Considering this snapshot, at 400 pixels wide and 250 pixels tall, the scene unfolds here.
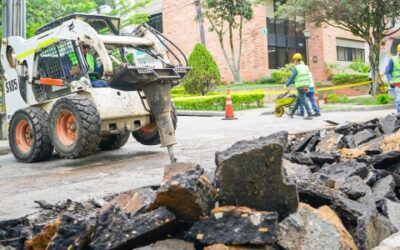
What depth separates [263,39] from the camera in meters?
32.2

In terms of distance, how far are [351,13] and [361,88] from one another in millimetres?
10368

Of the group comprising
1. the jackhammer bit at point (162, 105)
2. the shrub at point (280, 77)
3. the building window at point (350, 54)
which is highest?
the building window at point (350, 54)

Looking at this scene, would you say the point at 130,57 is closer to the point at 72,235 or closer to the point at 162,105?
the point at 162,105

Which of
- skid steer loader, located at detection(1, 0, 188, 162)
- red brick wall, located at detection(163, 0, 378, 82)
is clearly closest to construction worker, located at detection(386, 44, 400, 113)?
skid steer loader, located at detection(1, 0, 188, 162)

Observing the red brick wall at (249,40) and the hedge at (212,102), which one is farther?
the red brick wall at (249,40)

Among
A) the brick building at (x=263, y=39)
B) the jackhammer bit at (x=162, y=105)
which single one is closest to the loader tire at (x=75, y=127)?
the jackhammer bit at (x=162, y=105)

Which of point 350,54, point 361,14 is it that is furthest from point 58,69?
point 350,54

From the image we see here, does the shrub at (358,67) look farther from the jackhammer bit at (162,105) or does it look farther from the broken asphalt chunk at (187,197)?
the broken asphalt chunk at (187,197)

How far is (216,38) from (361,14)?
12.7 m

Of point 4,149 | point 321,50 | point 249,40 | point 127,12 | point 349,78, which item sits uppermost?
point 127,12

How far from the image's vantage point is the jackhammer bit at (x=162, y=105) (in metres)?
6.84

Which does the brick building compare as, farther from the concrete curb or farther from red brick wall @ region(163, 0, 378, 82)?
the concrete curb

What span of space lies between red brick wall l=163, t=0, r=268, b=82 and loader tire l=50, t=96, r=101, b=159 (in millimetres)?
24947

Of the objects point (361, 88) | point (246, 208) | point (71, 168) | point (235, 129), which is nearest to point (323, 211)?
point (246, 208)
